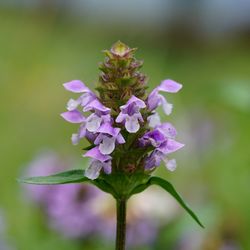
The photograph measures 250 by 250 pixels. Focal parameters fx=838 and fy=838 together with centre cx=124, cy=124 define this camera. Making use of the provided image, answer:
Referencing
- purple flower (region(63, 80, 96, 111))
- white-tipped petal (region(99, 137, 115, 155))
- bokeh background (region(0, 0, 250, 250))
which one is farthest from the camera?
bokeh background (region(0, 0, 250, 250))

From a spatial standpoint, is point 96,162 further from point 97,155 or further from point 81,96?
point 81,96

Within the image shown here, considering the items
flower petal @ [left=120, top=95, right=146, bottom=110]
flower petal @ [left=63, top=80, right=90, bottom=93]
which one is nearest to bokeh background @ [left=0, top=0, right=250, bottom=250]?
flower petal @ [left=63, top=80, right=90, bottom=93]

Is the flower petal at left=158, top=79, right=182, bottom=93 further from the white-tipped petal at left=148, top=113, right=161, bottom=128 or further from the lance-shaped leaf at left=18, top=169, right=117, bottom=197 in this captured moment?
the lance-shaped leaf at left=18, top=169, right=117, bottom=197

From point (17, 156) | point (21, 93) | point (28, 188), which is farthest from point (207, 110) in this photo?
point (21, 93)

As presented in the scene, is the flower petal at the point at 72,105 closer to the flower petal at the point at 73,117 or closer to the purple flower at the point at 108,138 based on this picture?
the flower petal at the point at 73,117

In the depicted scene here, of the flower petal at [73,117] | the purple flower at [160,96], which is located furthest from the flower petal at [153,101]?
the flower petal at [73,117]

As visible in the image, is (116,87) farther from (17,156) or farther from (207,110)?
(17,156)

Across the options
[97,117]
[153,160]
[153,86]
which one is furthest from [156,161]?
[153,86]
